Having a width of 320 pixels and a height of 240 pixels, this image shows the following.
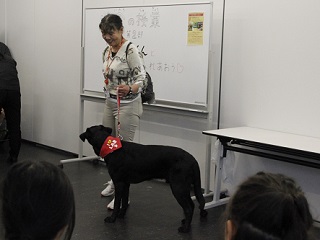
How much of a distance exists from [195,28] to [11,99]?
88.8 inches

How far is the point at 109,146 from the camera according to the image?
3.27 m

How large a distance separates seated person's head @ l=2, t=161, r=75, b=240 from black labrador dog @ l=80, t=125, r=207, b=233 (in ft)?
6.92

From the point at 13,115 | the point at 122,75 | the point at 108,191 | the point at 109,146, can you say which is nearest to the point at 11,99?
the point at 13,115

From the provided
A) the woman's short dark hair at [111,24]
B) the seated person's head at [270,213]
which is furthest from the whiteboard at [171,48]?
the seated person's head at [270,213]

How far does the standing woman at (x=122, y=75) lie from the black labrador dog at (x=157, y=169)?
31 centimetres

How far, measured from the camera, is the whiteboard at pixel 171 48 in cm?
391

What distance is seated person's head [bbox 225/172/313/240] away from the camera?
3.15 feet

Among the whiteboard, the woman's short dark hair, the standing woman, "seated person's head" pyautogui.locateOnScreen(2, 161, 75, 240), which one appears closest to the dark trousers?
the whiteboard

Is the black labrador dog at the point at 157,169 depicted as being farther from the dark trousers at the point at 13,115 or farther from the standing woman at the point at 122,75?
the dark trousers at the point at 13,115

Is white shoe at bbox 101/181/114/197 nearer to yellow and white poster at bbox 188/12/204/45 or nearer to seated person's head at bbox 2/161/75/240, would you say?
yellow and white poster at bbox 188/12/204/45

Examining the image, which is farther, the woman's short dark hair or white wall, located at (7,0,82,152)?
white wall, located at (7,0,82,152)

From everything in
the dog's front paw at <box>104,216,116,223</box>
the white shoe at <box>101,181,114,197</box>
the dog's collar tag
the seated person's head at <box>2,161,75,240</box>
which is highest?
the seated person's head at <box>2,161,75,240</box>

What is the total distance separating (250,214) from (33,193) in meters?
0.50

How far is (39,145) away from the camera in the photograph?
608cm
